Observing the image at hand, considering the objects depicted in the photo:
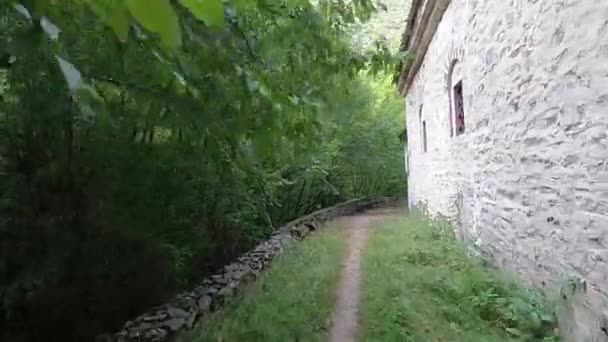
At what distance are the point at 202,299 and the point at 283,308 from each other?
0.78 metres

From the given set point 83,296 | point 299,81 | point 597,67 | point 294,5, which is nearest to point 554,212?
point 597,67

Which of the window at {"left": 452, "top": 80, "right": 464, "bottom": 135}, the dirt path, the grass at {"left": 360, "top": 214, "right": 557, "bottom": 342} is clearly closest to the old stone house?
the window at {"left": 452, "top": 80, "right": 464, "bottom": 135}

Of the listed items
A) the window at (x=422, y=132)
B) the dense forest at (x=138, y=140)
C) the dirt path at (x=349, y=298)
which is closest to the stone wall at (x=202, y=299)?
the dense forest at (x=138, y=140)

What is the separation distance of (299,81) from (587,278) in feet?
7.70

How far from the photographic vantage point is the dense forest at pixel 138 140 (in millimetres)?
2430

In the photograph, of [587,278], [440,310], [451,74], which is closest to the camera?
[587,278]

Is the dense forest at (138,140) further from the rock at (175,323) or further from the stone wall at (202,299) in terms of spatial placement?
the rock at (175,323)

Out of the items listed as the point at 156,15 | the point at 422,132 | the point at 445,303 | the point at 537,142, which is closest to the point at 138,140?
the point at 445,303

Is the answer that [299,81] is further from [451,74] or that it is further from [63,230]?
[451,74]

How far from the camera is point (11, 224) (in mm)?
3834

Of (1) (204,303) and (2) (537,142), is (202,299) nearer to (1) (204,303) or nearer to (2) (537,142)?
(1) (204,303)

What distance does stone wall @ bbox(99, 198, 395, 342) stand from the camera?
3.68m

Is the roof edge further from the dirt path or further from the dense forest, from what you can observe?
the dense forest

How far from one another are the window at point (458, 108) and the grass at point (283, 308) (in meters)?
2.68
